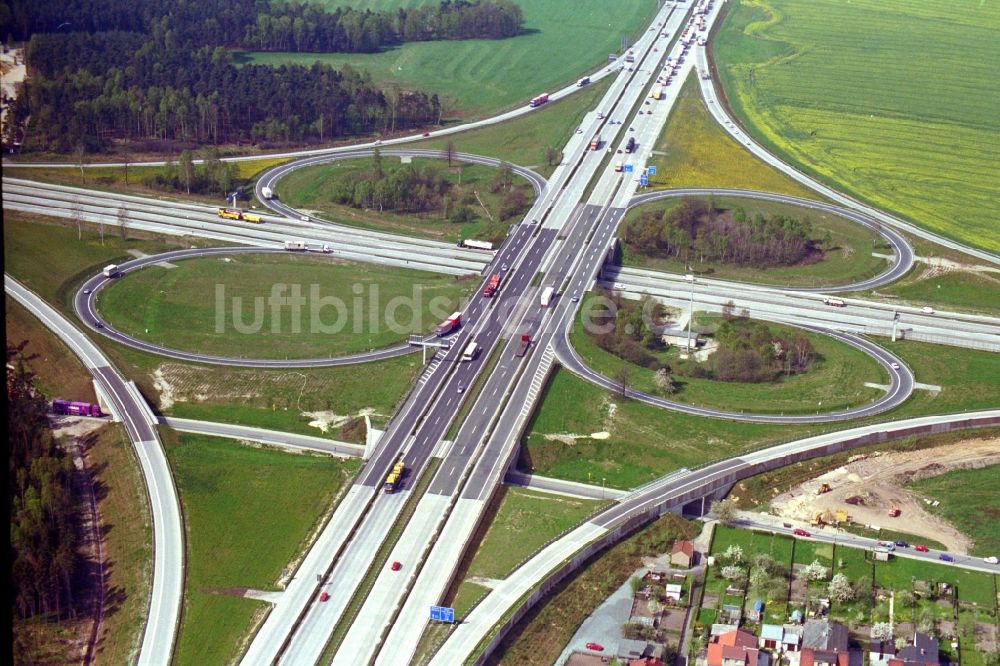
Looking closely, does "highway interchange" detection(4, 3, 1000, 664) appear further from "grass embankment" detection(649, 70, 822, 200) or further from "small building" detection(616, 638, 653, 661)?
"small building" detection(616, 638, 653, 661)

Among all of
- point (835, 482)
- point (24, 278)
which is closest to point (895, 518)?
point (835, 482)

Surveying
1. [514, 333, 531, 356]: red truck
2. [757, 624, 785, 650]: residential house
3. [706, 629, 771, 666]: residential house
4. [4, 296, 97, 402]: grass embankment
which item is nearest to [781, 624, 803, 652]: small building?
[757, 624, 785, 650]: residential house

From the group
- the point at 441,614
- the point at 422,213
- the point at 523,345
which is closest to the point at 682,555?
the point at 441,614

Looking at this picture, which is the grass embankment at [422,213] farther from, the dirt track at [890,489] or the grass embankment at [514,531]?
the dirt track at [890,489]

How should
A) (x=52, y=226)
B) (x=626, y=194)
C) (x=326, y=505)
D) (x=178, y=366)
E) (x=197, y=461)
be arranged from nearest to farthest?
(x=326, y=505), (x=197, y=461), (x=178, y=366), (x=52, y=226), (x=626, y=194)

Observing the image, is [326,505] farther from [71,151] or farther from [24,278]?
[71,151]

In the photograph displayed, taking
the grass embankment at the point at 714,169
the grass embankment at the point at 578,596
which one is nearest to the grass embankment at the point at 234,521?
the grass embankment at the point at 578,596

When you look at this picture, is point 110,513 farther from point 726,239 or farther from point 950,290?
point 950,290
